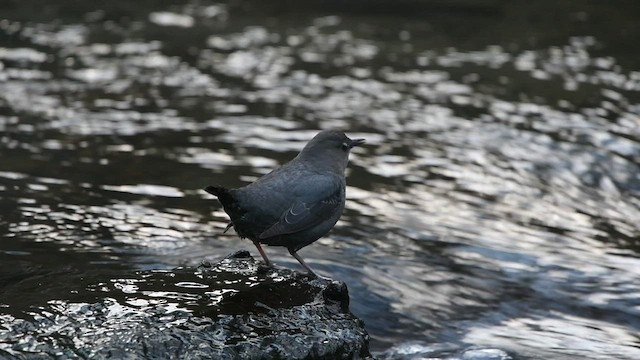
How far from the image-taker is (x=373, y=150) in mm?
8930

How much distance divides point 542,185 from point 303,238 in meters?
4.17

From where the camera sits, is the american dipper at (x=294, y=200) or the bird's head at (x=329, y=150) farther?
the bird's head at (x=329, y=150)

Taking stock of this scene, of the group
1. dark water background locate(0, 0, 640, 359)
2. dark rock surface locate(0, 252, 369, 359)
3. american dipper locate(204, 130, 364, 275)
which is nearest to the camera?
dark rock surface locate(0, 252, 369, 359)

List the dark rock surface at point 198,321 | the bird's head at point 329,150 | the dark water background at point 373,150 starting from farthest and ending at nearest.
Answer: the dark water background at point 373,150 < the bird's head at point 329,150 < the dark rock surface at point 198,321

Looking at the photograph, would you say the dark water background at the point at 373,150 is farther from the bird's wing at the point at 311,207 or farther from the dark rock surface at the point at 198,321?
the bird's wing at the point at 311,207

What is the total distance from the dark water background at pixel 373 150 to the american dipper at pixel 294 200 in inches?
20.8

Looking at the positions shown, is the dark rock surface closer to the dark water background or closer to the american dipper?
the dark water background

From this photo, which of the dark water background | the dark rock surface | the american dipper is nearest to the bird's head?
the american dipper

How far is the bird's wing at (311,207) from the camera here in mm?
4520

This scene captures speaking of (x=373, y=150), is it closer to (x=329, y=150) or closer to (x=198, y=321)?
(x=329, y=150)

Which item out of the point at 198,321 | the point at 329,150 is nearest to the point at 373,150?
the point at 329,150

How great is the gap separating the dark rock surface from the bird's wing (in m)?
0.31

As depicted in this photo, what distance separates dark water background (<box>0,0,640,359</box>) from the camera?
5996 millimetres

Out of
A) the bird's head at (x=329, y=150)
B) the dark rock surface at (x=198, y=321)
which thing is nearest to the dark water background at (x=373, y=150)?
the dark rock surface at (x=198, y=321)
